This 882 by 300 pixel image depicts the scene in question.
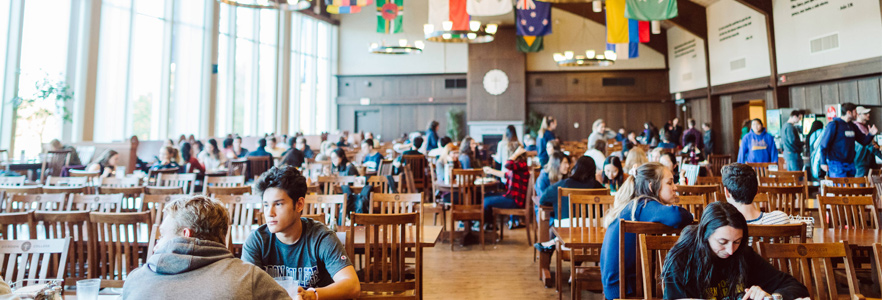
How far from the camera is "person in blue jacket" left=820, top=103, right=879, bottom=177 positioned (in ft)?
18.7

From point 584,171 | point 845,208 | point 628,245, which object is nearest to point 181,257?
point 628,245

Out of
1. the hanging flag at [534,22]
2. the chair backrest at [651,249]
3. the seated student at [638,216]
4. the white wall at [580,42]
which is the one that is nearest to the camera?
the chair backrest at [651,249]

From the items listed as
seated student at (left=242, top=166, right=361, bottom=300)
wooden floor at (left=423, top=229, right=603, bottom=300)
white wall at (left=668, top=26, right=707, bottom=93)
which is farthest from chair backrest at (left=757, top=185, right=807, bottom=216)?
white wall at (left=668, top=26, right=707, bottom=93)

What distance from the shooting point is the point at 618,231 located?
2.46 m

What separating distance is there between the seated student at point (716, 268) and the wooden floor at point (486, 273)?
2003mm

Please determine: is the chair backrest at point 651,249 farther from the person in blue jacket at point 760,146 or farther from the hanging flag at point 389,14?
the hanging flag at point 389,14

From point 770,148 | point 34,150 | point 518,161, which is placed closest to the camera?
point 518,161

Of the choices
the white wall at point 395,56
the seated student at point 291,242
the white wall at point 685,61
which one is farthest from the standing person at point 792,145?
the white wall at point 395,56

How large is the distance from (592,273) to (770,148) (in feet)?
20.2

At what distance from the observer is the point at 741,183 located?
2.54 m

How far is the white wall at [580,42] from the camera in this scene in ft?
58.7

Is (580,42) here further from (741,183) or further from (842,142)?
(741,183)

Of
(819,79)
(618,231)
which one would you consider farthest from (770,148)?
(618,231)

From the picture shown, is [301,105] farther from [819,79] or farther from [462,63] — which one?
[819,79]
